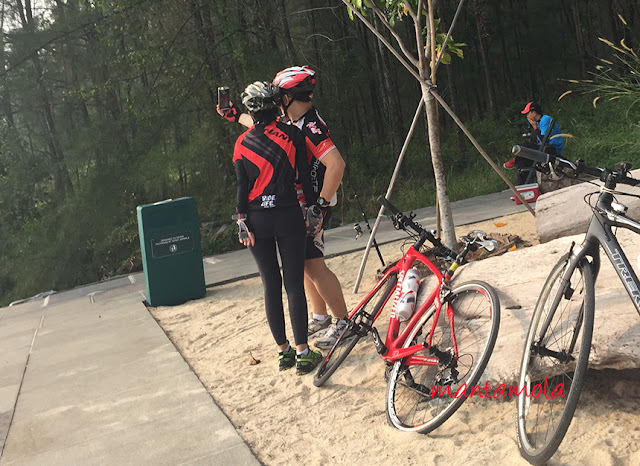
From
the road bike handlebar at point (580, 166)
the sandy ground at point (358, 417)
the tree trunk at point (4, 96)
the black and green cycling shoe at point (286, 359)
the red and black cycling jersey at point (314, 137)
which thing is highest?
the tree trunk at point (4, 96)

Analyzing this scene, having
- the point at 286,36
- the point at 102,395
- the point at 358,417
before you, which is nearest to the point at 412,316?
the point at 358,417

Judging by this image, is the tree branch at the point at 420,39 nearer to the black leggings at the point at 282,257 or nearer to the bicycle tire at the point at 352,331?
the black leggings at the point at 282,257

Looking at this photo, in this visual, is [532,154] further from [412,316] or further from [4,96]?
[4,96]

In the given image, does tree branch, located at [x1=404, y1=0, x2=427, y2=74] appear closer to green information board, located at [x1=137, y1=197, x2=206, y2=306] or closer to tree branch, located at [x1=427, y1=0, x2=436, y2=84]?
tree branch, located at [x1=427, y1=0, x2=436, y2=84]

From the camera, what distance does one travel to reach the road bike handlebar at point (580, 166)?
2727mm

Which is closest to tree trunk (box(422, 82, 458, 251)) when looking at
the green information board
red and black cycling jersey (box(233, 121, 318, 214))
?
red and black cycling jersey (box(233, 121, 318, 214))

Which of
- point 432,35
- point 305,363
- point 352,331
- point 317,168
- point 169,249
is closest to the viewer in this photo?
point 352,331

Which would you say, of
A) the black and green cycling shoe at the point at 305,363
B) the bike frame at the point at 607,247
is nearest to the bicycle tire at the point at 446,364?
the bike frame at the point at 607,247

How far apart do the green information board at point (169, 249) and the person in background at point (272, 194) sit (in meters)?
3.17

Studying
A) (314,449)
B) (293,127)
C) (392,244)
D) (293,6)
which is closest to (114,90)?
(293,6)

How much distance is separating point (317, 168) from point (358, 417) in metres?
1.81

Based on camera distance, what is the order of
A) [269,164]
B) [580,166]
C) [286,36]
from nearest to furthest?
[580,166], [269,164], [286,36]

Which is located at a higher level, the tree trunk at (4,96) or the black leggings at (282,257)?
the tree trunk at (4,96)

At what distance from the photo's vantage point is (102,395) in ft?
16.2
